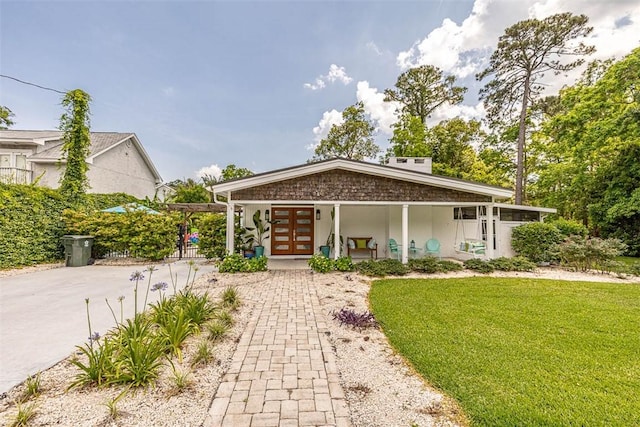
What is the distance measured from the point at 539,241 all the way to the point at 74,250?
1771 cm

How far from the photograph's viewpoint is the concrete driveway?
3.46 metres

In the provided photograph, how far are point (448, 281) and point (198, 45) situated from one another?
16150 mm

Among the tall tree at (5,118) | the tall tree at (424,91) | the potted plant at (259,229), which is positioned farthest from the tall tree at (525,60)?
the tall tree at (5,118)

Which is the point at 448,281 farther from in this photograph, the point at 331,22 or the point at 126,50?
the point at 126,50

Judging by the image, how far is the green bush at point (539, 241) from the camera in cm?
1009

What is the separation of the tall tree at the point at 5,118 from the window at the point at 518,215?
32.3 m

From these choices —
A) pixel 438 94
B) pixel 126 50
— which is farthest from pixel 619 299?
pixel 438 94

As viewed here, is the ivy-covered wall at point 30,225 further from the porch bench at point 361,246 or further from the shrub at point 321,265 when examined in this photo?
the porch bench at point 361,246

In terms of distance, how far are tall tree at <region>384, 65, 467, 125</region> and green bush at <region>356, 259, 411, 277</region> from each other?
63.0 feet

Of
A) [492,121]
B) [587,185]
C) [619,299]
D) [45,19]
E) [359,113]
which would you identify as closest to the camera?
[619,299]

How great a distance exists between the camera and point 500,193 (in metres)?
9.44

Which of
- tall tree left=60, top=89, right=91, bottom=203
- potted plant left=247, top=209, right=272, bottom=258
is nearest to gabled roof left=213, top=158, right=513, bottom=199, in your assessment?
potted plant left=247, top=209, right=272, bottom=258

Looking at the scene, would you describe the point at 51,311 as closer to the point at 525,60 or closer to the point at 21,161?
the point at 21,161

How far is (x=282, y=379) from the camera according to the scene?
2.92 m
